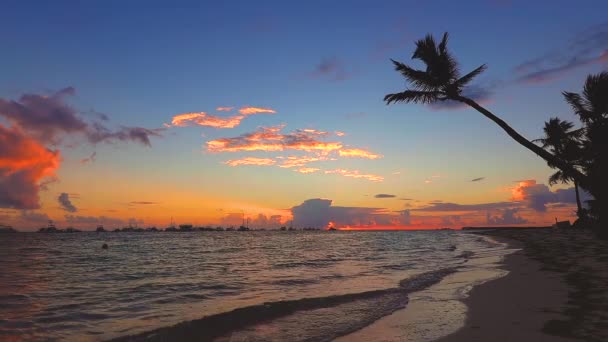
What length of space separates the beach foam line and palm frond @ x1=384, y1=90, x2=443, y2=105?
1144 cm

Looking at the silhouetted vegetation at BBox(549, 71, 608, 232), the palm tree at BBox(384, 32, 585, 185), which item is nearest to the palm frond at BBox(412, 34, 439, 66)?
the palm tree at BBox(384, 32, 585, 185)

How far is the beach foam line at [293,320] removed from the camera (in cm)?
998

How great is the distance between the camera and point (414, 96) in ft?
75.3

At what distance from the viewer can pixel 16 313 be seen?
12930 mm

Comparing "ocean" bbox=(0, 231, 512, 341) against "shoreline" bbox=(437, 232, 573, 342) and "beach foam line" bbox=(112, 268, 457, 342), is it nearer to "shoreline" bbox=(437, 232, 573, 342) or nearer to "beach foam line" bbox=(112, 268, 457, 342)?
"beach foam line" bbox=(112, 268, 457, 342)

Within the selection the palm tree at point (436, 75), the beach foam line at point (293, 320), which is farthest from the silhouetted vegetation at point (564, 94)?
the beach foam line at point (293, 320)

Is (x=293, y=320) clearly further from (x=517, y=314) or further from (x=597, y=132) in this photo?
(x=597, y=132)

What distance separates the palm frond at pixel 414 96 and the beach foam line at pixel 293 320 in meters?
11.4

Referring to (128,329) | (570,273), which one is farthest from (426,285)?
(128,329)

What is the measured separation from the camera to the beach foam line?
9977mm

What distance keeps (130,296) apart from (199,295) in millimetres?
2649

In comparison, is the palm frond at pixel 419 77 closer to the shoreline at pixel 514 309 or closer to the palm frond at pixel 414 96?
the palm frond at pixel 414 96

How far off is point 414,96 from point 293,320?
1538 cm

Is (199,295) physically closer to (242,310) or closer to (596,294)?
(242,310)
